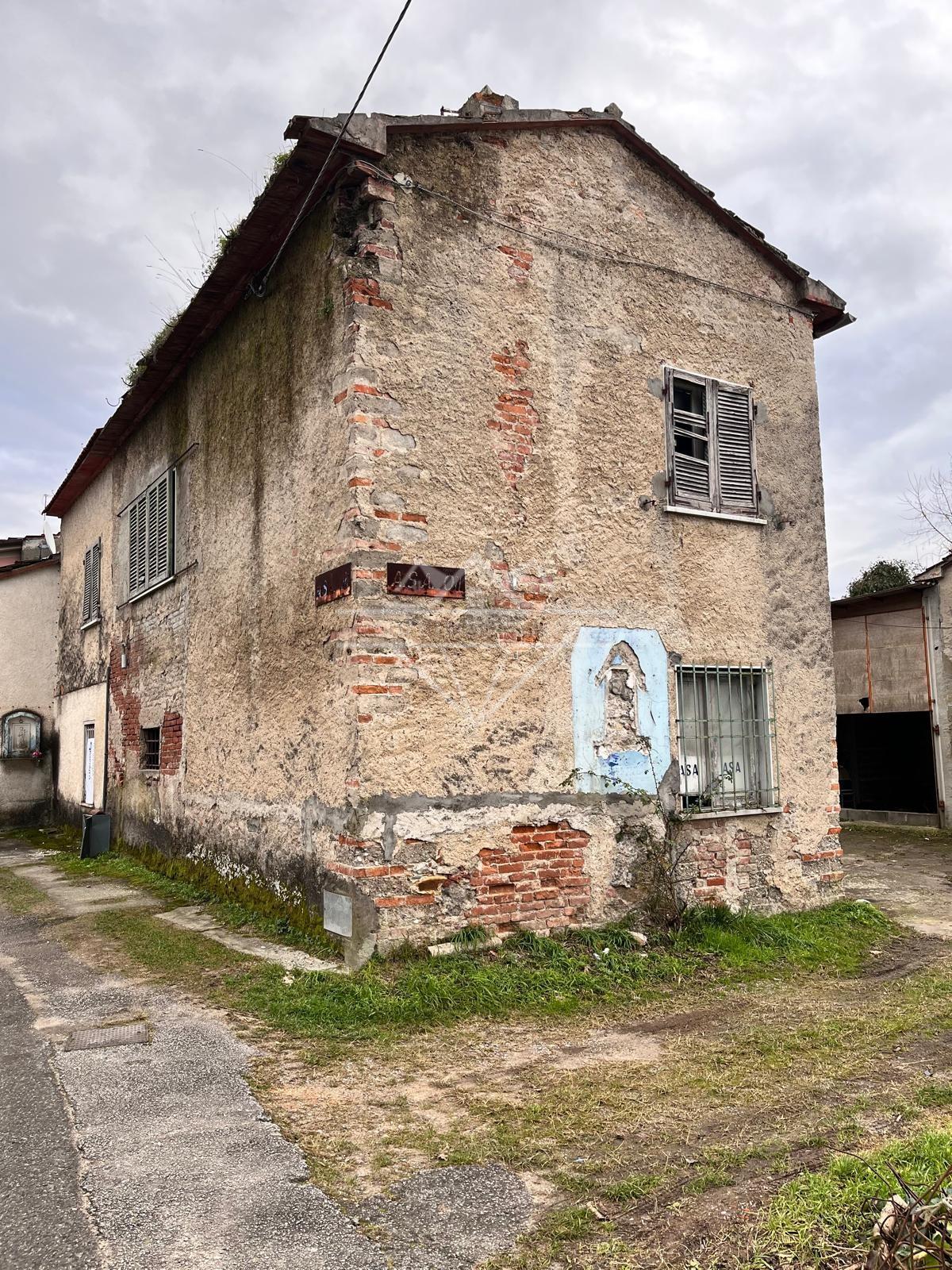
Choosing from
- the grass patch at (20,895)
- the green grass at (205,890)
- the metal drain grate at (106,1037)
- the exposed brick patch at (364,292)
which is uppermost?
the exposed brick patch at (364,292)

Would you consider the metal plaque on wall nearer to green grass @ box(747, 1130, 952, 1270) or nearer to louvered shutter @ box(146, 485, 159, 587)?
green grass @ box(747, 1130, 952, 1270)

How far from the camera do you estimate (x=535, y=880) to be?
6.40m

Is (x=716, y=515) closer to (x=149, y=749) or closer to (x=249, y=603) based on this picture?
(x=249, y=603)

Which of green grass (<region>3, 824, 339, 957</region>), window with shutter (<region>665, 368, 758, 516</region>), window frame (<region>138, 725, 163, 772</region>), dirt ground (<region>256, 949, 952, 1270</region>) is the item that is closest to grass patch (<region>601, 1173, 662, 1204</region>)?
dirt ground (<region>256, 949, 952, 1270</region>)

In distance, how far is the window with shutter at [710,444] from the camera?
7719 millimetres

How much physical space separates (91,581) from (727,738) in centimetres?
974

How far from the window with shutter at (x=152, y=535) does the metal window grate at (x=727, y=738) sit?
18.2 ft

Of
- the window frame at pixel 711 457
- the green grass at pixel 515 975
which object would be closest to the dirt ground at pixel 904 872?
the green grass at pixel 515 975

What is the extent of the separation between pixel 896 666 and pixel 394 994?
1223 cm

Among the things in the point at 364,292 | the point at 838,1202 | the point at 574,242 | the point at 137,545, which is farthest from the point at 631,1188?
the point at 137,545

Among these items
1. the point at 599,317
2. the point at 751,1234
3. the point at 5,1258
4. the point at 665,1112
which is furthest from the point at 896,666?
the point at 5,1258

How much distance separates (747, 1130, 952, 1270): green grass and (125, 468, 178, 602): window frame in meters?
8.23

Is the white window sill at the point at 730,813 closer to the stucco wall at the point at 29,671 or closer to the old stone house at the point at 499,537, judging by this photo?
the old stone house at the point at 499,537

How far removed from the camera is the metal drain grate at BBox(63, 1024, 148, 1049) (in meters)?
4.80
